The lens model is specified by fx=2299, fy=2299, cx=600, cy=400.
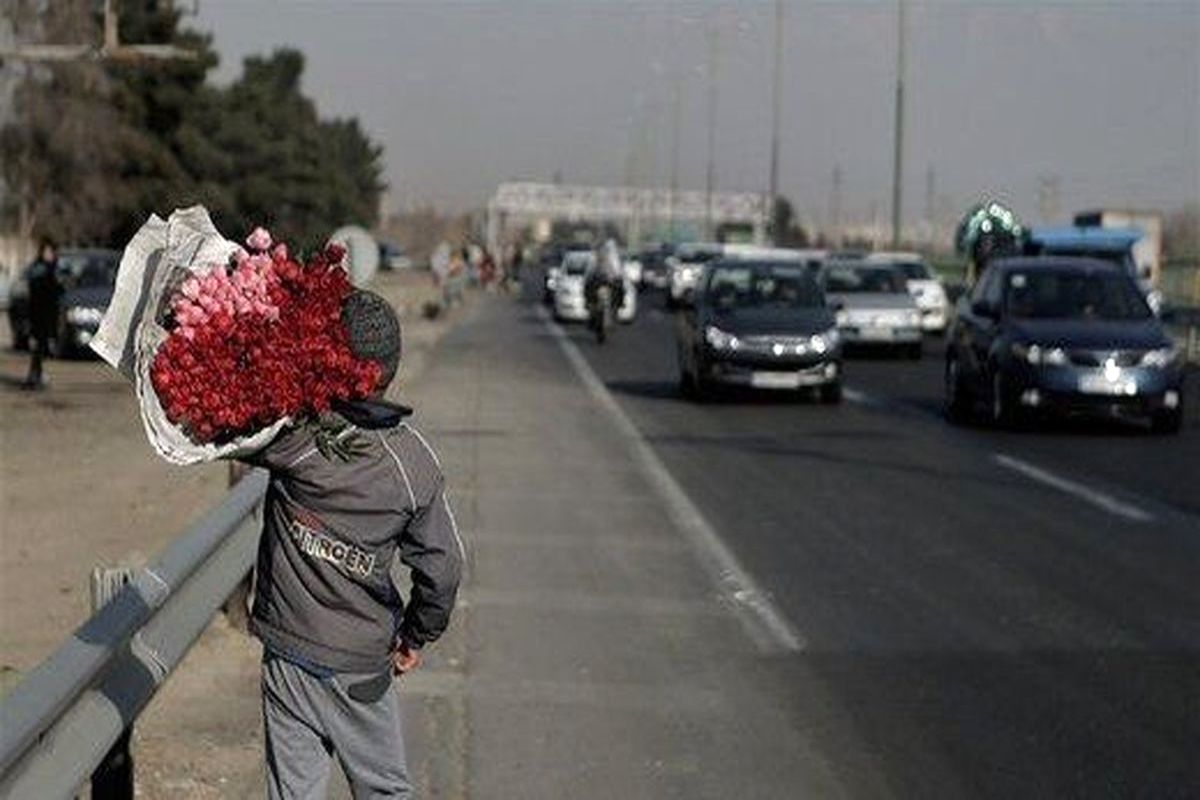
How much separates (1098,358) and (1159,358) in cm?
63

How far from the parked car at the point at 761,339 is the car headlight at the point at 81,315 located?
987cm

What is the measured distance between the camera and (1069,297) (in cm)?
2352

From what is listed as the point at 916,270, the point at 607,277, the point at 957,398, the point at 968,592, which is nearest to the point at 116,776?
the point at 968,592

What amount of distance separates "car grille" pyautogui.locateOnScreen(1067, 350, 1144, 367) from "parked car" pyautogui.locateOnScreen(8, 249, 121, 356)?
577 inches

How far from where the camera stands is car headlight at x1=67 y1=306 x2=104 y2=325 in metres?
33.5

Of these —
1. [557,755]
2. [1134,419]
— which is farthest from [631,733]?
[1134,419]

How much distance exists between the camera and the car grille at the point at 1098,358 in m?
22.2

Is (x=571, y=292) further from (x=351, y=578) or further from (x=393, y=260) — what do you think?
(x=393, y=260)

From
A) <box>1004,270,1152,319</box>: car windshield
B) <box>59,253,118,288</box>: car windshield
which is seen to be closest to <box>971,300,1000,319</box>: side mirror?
<box>1004,270,1152,319</box>: car windshield

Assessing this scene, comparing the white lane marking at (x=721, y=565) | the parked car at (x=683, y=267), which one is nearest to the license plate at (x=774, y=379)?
the white lane marking at (x=721, y=565)

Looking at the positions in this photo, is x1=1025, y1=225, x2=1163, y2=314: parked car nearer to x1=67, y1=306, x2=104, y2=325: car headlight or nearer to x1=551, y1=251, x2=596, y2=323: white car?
x1=551, y1=251, x2=596, y2=323: white car

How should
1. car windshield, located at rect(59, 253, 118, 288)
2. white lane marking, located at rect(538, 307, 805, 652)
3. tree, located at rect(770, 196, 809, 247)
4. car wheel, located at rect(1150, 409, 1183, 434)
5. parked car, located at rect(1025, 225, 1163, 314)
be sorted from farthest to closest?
tree, located at rect(770, 196, 809, 247) < parked car, located at rect(1025, 225, 1163, 314) < car windshield, located at rect(59, 253, 118, 288) < car wheel, located at rect(1150, 409, 1183, 434) < white lane marking, located at rect(538, 307, 805, 652)

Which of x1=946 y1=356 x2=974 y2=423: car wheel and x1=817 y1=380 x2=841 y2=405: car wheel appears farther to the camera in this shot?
x1=817 y1=380 x2=841 y2=405: car wheel

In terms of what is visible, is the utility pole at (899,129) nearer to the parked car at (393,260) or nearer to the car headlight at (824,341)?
the car headlight at (824,341)
